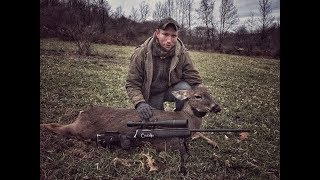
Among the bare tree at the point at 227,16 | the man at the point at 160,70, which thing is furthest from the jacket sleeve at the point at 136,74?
the bare tree at the point at 227,16

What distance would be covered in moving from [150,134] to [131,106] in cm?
115

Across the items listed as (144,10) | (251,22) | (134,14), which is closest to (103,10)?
(134,14)

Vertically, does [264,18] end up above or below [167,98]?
above

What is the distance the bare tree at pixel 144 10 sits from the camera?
3.92 m

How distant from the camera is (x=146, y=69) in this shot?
4262 millimetres

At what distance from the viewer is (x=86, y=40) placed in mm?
4219

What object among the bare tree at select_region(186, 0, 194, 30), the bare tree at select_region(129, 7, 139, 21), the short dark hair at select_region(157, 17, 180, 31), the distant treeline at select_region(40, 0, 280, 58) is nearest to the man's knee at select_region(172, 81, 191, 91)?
the distant treeline at select_region(40, 0, 280, 58)

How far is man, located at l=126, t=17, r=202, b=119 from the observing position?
410 cm

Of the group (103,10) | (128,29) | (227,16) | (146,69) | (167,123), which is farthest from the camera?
(146,69)

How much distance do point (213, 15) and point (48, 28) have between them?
174 cm

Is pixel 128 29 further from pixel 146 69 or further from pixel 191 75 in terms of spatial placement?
pixel 191 75

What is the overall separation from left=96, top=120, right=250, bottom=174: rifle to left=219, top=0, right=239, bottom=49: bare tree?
108cm
